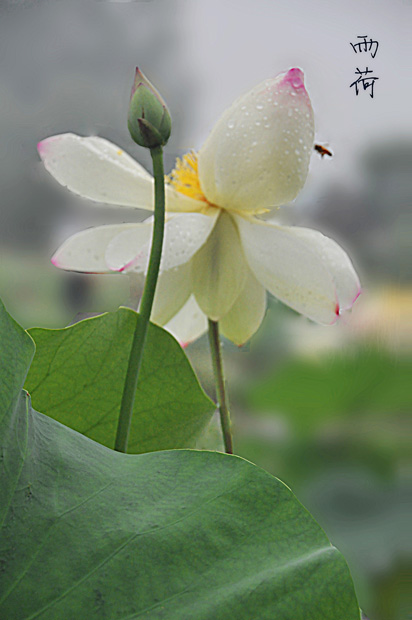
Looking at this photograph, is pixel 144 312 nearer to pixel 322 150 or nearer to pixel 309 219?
pixel 322 150

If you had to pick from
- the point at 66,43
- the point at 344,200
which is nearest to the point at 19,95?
the point at 66,43

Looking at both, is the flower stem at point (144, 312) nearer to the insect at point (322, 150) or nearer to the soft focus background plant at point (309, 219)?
the insect at point (322, 150)

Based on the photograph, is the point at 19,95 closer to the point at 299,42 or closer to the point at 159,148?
the point at 299,42

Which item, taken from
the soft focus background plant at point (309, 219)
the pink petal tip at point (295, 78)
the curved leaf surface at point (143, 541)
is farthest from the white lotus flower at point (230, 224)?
the soft focus background plant at point (309, 219)

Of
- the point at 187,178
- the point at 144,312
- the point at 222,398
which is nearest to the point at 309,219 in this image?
the point at 187,178

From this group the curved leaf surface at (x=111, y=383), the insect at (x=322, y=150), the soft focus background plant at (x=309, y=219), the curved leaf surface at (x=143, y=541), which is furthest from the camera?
the soft focus background plant at (x=309, y=219)
